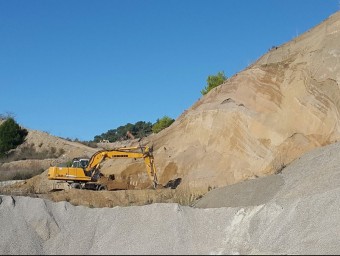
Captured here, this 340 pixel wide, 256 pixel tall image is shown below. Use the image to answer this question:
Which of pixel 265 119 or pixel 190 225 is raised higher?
pixel 265 119

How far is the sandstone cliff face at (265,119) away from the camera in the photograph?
21.7 meters

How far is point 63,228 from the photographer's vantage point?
523 inches

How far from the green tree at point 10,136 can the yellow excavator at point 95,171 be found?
118ft

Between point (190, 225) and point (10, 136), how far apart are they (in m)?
52.5

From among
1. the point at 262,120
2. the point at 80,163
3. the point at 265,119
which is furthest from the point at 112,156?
the point at 265,119

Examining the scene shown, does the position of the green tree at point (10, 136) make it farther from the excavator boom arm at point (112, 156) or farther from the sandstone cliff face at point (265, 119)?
the sandstone cliff face at point (265, 119)

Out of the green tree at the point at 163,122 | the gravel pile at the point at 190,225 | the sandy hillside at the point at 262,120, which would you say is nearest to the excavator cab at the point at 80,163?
the sandy hillside at the point at 262,120

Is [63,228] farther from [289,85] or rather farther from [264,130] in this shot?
[289,85]

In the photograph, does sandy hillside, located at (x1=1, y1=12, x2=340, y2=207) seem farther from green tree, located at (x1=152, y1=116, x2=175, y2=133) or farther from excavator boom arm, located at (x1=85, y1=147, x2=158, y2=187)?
green tree, located at (x1=152, y1=116, x2=175, y2=133)

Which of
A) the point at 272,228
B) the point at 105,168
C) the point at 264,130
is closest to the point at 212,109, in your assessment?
the point at 264,130

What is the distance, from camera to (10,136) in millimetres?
61812

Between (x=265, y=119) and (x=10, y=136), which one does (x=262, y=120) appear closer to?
(x=265, y=119)

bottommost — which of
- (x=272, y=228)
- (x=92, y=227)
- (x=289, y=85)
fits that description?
(x=272, y=228)

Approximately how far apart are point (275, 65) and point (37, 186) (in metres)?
13.5
